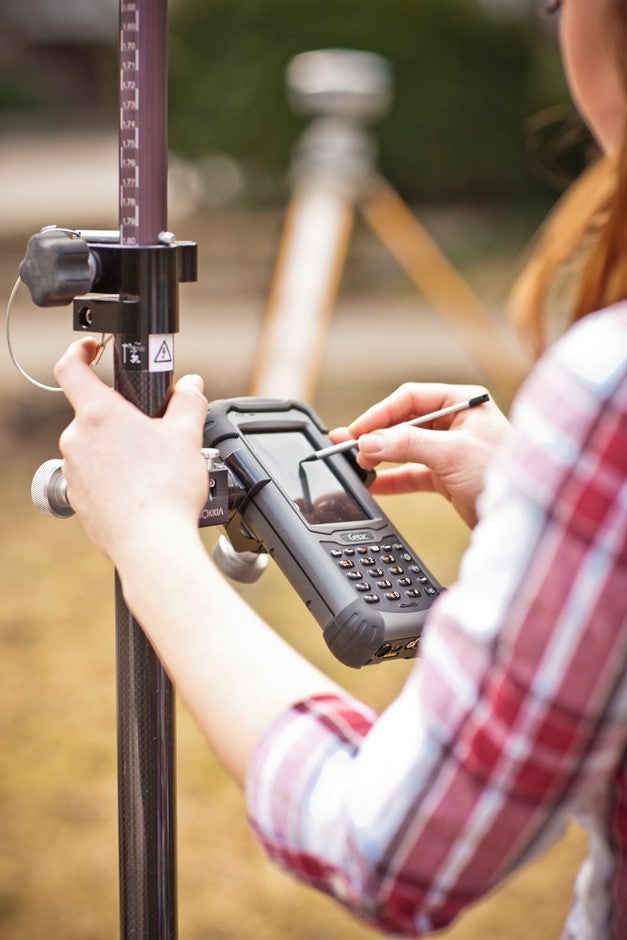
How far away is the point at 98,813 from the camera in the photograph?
266 cm

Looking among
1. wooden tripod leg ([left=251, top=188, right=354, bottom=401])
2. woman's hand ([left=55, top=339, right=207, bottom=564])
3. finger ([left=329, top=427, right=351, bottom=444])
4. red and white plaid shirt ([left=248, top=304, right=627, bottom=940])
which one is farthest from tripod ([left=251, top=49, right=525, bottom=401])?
red and white plaid shirt ([left=248, top=304, right=627, bottom=940])

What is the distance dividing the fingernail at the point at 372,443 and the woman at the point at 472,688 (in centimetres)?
28

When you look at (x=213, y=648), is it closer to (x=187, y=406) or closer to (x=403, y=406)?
(x=187, y=406)

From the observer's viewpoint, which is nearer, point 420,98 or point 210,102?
point 210,102

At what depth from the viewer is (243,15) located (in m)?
7.36

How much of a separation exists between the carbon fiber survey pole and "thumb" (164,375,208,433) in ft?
0.15

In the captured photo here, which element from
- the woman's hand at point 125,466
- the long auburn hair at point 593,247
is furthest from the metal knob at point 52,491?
the long auburn hair at point 593,247

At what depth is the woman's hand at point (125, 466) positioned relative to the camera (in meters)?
0.83

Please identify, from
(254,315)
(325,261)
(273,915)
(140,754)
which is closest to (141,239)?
(140,754)

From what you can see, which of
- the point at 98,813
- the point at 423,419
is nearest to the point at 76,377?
the point at 423,419

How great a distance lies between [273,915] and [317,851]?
1.77m

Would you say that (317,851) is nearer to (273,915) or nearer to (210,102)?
(273,915)

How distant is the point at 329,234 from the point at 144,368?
13.1ft

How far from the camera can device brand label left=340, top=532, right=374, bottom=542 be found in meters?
1.05
